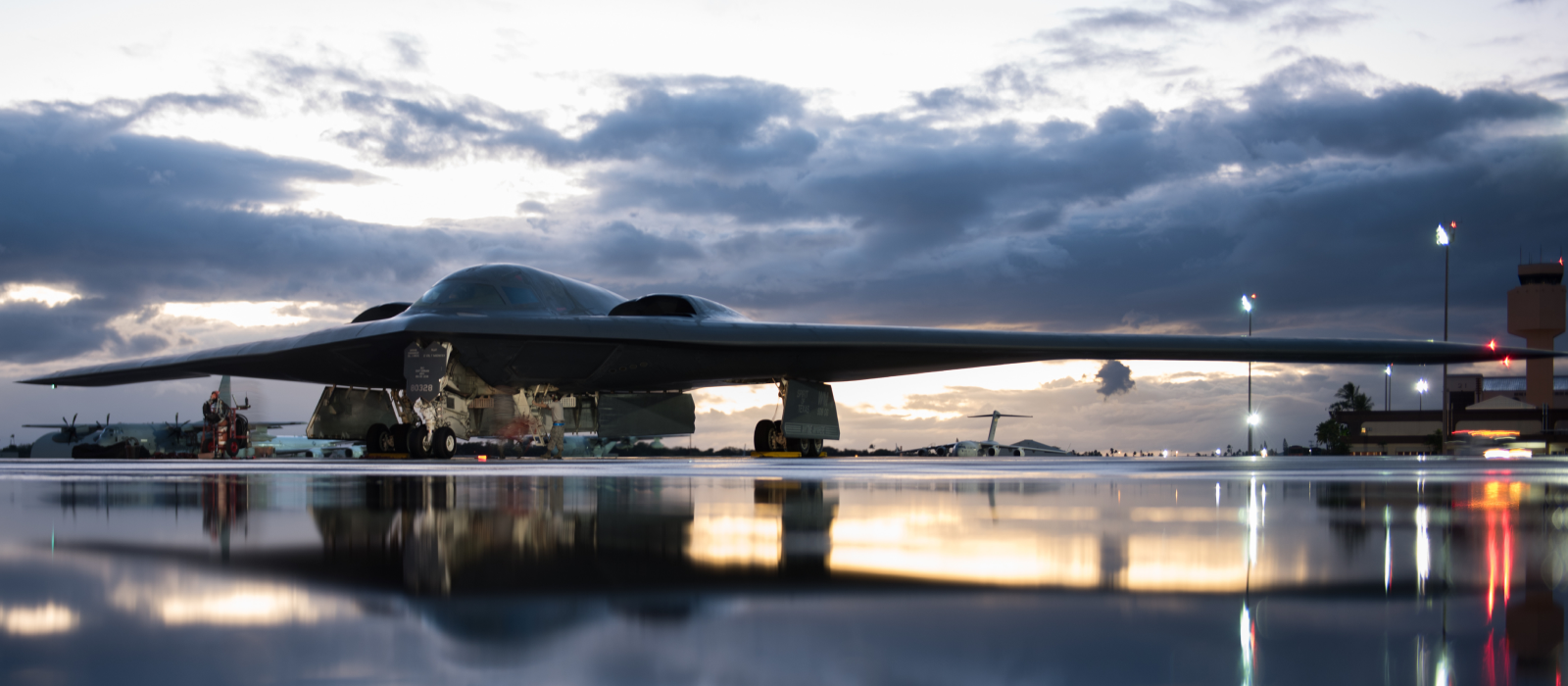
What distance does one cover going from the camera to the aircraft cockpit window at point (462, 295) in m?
20.4

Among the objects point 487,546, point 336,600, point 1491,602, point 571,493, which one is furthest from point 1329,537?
point 571,493

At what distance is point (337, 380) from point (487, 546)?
2211 cm

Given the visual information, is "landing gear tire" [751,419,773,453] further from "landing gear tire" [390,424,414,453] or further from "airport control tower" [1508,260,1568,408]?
"airport control tower" [1508,260,1568,408]

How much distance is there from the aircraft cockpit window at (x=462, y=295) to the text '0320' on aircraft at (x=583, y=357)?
3 cm

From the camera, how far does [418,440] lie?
63.6 ft

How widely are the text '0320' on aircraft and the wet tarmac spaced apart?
1497cm

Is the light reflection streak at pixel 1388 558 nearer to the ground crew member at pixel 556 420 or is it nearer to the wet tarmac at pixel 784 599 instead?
the wet tarmac at pixel 784 599

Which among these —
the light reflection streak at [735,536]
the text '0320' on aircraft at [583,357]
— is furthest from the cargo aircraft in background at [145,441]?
the light reflection streak at [735,536]

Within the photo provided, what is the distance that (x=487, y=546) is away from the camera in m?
3.34

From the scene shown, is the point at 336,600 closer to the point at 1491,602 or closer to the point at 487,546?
the point at 487,546

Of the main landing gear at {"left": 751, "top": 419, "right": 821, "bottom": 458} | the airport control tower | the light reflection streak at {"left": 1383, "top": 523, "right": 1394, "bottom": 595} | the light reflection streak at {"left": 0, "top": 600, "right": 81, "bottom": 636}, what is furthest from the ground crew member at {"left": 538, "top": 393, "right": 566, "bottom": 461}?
the airport control tower

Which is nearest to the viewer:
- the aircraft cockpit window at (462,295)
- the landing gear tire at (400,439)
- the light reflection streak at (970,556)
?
the light reflection streak at (970,556)

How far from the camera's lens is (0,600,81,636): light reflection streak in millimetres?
1901

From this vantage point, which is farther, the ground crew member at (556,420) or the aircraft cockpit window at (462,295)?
the ground crew member at (556,420)
